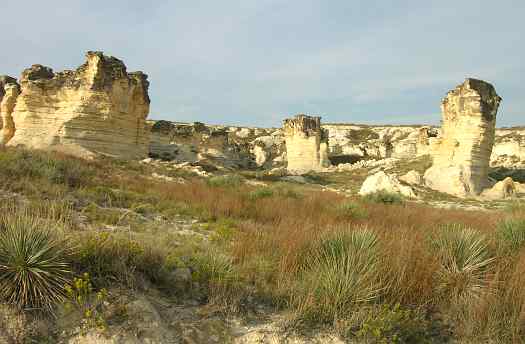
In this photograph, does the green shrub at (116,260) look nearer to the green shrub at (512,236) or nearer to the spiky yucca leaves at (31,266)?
the spiky yucca leaves at (31,266)

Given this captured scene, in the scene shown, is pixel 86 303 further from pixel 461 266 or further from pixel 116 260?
pixel 461 266

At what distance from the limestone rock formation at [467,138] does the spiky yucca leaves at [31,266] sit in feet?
75.2

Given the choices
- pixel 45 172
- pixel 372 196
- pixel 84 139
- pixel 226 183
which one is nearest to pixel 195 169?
pixel 84 139

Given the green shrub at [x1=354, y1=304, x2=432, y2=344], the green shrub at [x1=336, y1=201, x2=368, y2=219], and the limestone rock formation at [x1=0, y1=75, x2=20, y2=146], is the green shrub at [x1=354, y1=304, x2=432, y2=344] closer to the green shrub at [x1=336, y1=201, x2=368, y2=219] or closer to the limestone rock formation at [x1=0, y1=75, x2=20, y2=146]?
the green shrub at [x1=336, y1=201, x2=368, y2=219]

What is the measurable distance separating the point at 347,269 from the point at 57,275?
2.32 m

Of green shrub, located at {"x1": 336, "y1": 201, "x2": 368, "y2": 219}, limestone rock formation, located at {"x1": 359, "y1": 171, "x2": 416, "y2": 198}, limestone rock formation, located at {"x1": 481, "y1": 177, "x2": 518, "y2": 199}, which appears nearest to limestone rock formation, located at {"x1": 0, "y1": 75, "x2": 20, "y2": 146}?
limestone rock formation, located at {"x1": 359, "y1": 171, "x2": 416, "y2": 198}

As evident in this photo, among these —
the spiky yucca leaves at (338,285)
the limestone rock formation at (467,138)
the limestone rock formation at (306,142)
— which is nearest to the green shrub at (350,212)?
the spiky yucca leaves at (338,285)

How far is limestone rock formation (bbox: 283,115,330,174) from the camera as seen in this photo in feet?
133

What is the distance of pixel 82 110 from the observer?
21.0 metres

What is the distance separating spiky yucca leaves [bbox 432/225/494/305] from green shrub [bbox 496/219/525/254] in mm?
569

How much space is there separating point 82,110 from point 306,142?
25.5 meters

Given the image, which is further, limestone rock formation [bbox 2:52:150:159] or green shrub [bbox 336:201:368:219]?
limestone rock formation [bbox 2:52:150:159]

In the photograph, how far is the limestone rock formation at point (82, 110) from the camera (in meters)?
21.0

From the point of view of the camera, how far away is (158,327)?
262cm
